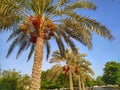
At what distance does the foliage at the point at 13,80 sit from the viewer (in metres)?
43.0

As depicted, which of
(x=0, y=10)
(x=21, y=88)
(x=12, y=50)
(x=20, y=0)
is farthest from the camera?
(x=21, y=88)

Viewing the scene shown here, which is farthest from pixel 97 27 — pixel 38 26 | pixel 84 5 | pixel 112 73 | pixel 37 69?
pixel 112 73

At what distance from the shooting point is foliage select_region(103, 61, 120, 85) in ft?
415

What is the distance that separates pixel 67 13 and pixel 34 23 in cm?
229

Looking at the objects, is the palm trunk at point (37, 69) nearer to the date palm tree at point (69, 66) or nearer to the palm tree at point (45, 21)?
the palm tree at point (45, 21)

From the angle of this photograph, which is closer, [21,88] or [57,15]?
[57,15]

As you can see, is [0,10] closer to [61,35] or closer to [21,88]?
[61,35]

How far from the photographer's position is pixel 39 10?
1855cm

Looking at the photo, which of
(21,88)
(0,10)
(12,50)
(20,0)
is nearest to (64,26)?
(20,0)

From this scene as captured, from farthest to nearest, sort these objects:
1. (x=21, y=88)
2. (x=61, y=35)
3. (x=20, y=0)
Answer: (x=21, y=88) < (x=61, y=35) < (x=20, y=0)

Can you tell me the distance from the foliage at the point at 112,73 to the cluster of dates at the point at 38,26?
109354 mm

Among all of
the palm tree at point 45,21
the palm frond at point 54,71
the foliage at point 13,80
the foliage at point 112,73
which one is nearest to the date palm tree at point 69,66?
the palm frond at point 54,71

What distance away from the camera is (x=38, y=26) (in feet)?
60.7

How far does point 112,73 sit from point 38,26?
373 ft
